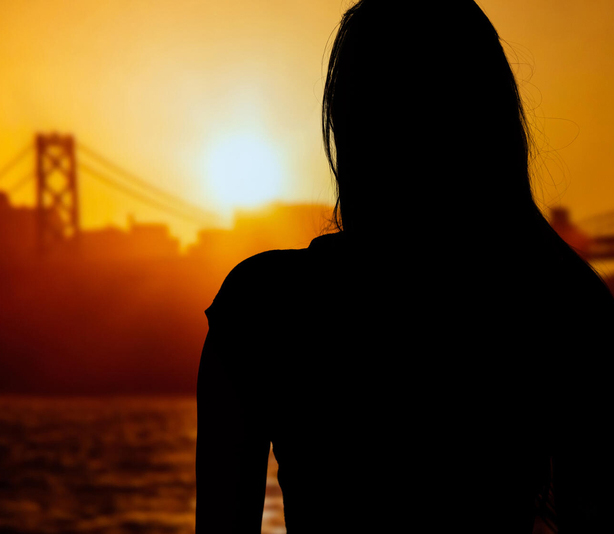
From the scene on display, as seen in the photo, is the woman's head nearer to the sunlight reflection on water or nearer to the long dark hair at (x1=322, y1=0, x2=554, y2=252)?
the long dark hair at (x1=322, y1=0, x2=554, y2=252)

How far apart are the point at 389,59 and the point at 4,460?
29.1ft

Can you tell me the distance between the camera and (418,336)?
407mm

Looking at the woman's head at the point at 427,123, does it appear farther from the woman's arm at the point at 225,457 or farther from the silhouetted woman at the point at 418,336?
the woman's arm at the point at 225,457

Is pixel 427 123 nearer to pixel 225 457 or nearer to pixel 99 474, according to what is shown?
pixel 225 457

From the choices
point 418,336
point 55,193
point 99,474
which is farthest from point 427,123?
point 55,193

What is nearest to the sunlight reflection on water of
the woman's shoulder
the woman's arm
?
the woman's arm

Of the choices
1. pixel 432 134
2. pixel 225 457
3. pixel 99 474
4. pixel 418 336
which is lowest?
pixel 99 474

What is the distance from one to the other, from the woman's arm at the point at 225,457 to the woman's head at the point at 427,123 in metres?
0.18

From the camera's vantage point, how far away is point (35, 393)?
14695 millimetres

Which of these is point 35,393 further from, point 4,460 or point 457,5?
point 457,5

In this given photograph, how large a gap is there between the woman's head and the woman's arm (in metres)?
0.18

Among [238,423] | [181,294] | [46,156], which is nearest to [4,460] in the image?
[181,294]

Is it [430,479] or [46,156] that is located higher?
[46,156]

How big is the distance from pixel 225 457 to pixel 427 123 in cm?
35
